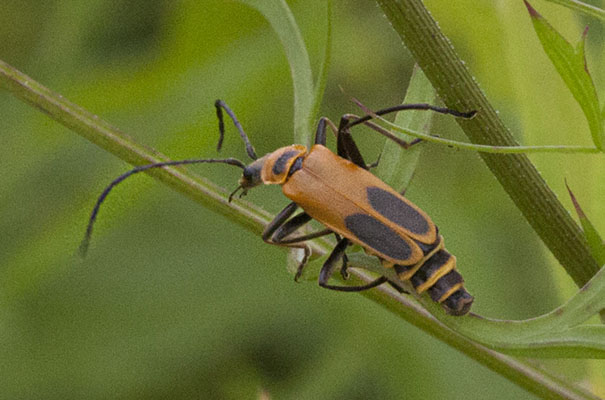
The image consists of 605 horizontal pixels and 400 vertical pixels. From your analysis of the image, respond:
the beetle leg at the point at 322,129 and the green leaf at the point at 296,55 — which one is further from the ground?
the green leaf at the point at 296,55

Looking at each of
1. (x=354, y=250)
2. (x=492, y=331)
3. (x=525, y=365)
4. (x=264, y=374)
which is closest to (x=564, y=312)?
(x=492, y=331)

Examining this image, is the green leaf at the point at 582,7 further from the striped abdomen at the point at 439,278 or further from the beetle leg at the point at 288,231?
the beetle leg at the point at 288,231

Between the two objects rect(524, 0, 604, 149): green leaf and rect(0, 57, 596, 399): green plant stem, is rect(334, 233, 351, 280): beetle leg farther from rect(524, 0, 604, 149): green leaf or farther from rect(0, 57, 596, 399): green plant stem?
rect(524, 0, 604, 149): green leaf

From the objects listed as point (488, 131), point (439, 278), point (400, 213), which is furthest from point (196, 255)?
point (488, 131)

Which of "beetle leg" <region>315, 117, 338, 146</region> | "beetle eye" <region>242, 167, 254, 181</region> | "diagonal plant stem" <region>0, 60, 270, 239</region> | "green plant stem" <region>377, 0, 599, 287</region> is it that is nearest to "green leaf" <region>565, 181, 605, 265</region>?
"green plant stem" <region>377, 0, 599, 287</region>

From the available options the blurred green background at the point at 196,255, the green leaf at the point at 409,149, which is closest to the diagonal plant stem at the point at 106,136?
the green leaf at the point at 409,149

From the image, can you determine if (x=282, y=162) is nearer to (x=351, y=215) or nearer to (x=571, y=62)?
(x=351, y=215)

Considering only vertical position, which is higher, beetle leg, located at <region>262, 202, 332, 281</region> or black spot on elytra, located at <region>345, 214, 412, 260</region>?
beetle leg, located at <region>262, 202, 332, 281</region>
